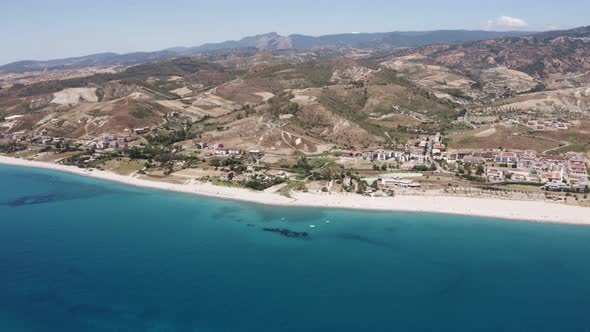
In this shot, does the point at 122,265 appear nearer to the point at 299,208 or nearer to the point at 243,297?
the point at 243,297

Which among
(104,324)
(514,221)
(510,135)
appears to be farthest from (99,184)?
(510,135)

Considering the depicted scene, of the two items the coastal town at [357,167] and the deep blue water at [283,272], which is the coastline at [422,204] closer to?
the coastal town at [357,167]

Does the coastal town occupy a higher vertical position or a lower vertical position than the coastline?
higher

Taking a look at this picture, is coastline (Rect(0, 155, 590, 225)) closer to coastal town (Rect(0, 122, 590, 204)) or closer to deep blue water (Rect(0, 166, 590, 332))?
coastal town (Rect(0, 122, 590, 204))

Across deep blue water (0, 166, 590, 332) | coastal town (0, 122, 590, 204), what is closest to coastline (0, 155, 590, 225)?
coastal town (0, 122, 590, 204)

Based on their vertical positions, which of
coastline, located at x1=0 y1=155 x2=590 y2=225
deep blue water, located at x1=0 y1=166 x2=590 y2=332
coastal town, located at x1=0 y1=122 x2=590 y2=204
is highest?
coastal town, located at x1=0 y1=122 x2=590 y2=204

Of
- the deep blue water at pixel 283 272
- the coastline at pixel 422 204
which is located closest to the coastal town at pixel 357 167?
the coastline at pixel 422 204
